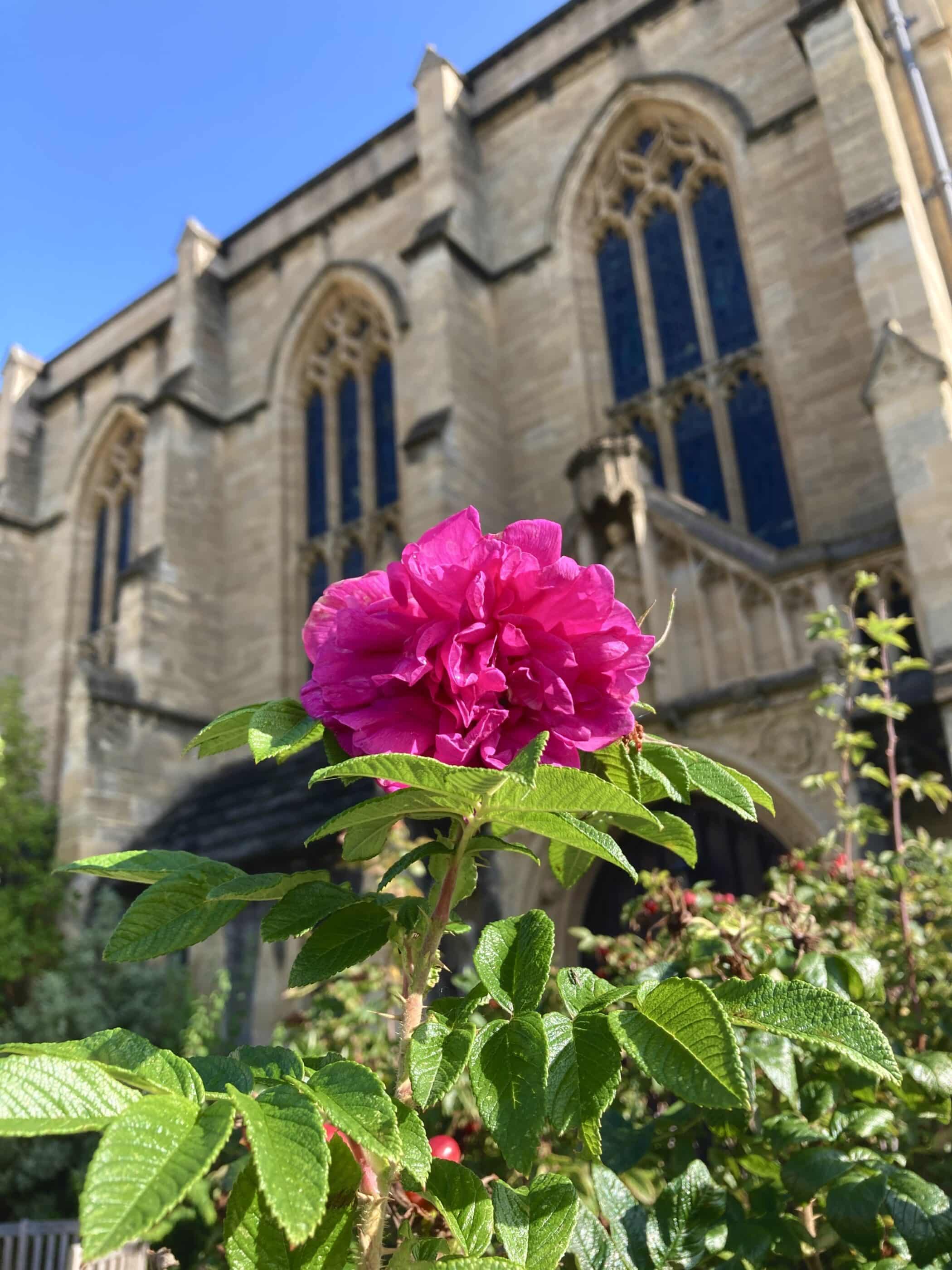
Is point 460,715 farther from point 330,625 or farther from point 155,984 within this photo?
point 155,984

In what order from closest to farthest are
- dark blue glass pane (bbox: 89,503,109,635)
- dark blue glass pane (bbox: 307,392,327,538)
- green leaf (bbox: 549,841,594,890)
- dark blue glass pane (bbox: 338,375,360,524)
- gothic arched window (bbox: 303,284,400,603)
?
green leaf (bbox: 549,841,594,890), gothic arched window (bbox: 303,284,400,603), dark blue glass pane (bbox: 338,375,360,524), dark blue glass pane (bbox: 307,392,327,538), dark blue glass pane (bbox: 89,503,109,635)

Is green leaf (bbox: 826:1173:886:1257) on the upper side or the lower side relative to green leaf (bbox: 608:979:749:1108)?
lower

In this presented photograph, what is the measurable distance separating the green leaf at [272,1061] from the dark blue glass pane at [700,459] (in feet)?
32.0

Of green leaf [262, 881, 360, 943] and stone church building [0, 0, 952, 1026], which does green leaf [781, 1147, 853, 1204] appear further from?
stone church building [0, 0, 952, 1026]

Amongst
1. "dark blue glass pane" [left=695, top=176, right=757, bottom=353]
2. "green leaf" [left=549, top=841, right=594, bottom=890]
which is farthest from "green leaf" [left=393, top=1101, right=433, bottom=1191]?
"dark blue glass pane" [left=695, top=176, right=757, bottom=353]

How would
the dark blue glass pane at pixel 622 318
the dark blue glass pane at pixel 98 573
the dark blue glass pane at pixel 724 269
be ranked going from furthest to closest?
the dark blue glass pane at pixel 98 573 → the dark blue glass pane at pixel 622 318 → the dark blue glass pane at pixel 724 269

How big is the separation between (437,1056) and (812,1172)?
811 mm

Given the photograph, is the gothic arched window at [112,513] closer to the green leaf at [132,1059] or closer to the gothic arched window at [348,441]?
the gothic arched window at [348,441]

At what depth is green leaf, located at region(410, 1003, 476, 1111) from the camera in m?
0.72

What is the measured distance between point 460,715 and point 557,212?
40.4 ft

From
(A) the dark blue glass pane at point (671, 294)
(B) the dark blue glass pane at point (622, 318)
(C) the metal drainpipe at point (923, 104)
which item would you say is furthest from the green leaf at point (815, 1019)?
(B) the dark blue glass pane at point (622, 318)

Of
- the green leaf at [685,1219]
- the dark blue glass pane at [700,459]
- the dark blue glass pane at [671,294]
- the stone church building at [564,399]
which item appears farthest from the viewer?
the dark blue glass pane at [671,294]

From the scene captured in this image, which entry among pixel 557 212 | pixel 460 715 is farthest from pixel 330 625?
pixel 557 212

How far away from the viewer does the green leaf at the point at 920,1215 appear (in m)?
1.20
